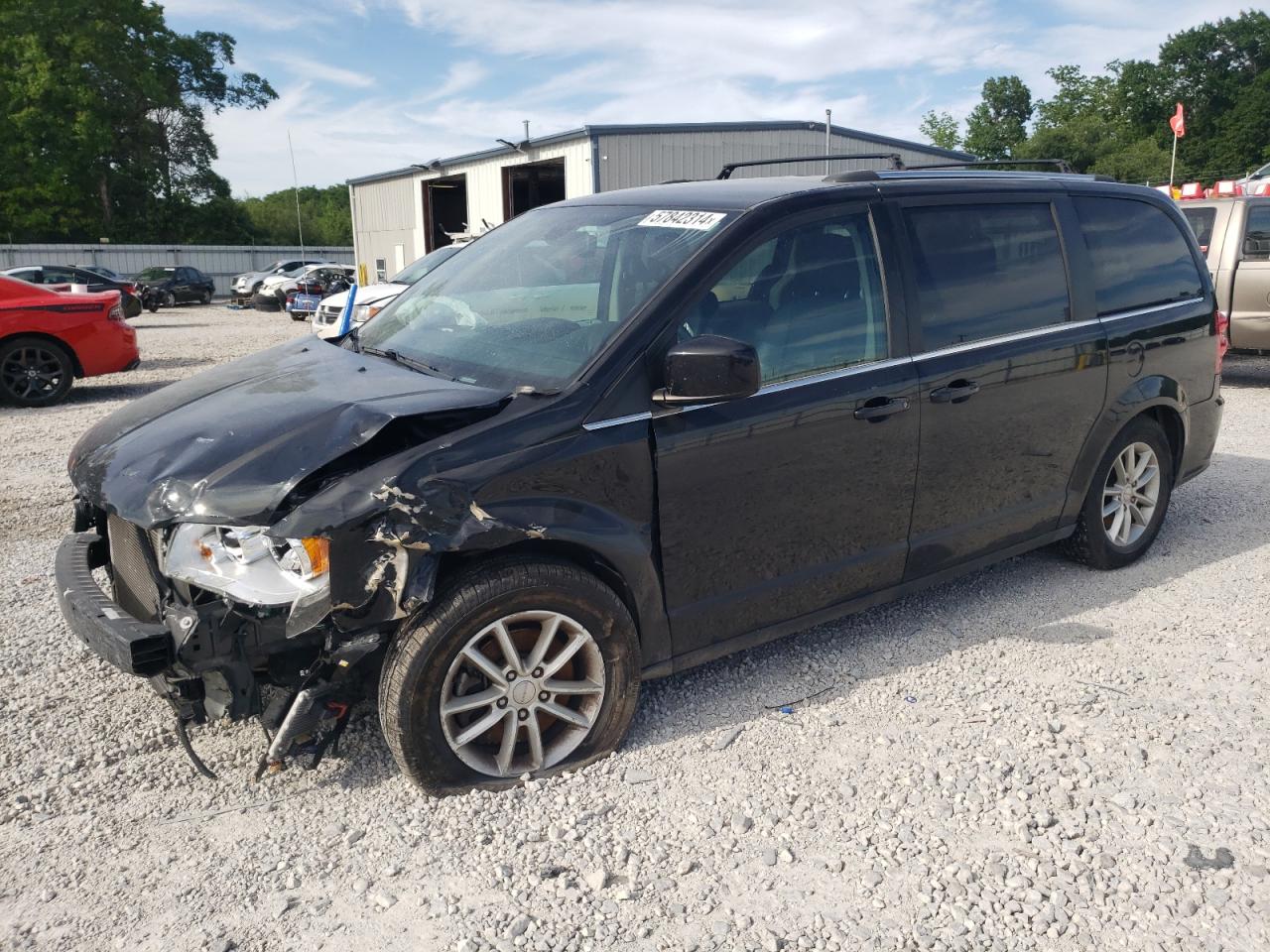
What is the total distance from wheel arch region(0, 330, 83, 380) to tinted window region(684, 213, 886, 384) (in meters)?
9.63

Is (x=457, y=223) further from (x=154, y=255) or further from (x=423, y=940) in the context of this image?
A: (x=423, y=940)

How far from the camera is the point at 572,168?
23734mm

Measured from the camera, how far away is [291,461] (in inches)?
112

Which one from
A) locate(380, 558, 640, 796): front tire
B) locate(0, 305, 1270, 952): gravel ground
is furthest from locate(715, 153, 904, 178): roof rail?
locate(380, 558, 640, 796): front tire

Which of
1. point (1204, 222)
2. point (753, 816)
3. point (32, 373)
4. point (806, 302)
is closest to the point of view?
point (753, 816)

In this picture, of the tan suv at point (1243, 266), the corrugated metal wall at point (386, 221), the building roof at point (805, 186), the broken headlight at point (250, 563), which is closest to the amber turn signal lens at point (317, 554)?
the broken headlight at point (250, 563)

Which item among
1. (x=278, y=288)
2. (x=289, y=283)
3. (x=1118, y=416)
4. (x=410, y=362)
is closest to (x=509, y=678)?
(x=410, y=362)

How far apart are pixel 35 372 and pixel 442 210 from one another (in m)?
23.8

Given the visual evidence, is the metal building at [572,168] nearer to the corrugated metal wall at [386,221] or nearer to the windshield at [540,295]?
the corrugated metal wall at [386,221]

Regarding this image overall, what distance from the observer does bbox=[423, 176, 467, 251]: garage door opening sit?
31906 millimetres

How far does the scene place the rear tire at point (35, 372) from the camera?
10.4 m

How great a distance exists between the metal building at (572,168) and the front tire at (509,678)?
15.8 meters

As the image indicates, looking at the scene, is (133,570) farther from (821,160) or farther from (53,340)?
(53,340)

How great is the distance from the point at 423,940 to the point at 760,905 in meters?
0.87
